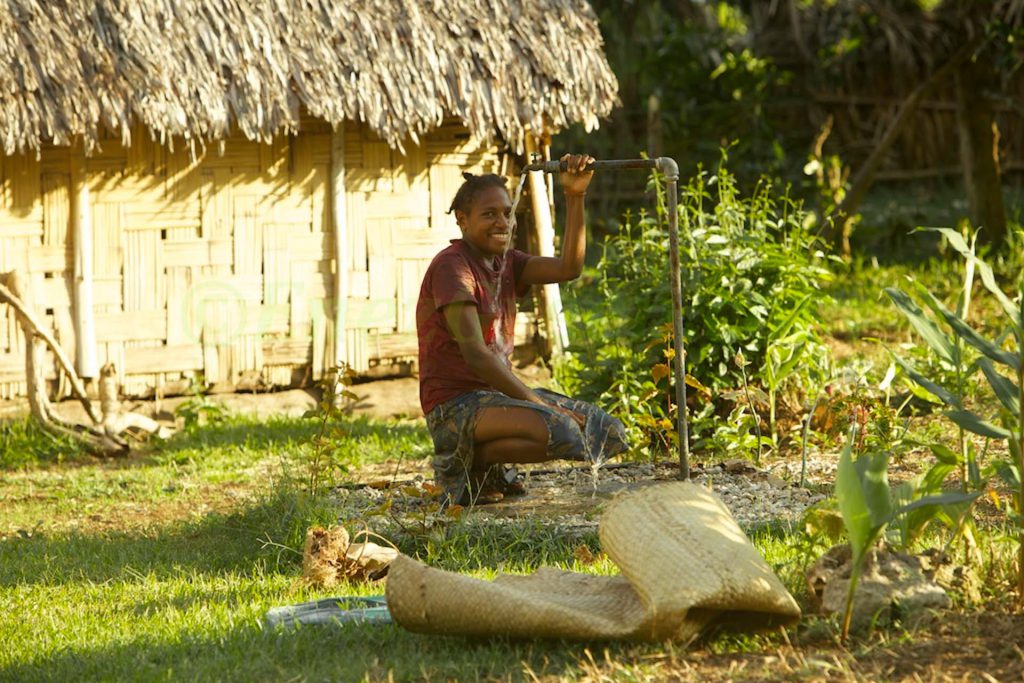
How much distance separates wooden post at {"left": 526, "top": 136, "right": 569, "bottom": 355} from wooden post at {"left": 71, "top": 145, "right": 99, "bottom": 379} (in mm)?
2564

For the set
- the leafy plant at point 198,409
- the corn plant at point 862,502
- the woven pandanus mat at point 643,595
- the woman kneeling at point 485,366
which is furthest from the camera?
the leafy plant at point 198,409

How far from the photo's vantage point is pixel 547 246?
26.4 ft

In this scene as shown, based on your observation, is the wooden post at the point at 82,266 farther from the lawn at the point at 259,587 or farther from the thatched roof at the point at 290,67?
the lawn at the point at 259,587

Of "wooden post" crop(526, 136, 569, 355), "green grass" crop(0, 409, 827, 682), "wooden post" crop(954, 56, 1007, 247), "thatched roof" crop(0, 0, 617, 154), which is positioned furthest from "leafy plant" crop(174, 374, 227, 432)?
"wooden post" crop(954, 56, 1007, 247)

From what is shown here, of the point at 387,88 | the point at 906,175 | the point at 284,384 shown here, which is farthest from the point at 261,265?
the point at 906,175

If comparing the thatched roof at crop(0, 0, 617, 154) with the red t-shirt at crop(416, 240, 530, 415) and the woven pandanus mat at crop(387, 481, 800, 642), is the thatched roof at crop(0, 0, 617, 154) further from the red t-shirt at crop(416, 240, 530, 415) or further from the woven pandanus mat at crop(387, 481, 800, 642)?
the woven pandanus mat at crop(387, 481, 800, 642)

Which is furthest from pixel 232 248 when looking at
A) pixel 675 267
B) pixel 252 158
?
pixel 675 267

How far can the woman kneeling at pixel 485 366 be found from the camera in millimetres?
4637

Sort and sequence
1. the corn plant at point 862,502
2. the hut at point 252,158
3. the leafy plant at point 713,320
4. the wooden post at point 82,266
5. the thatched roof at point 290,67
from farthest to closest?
the wooden post at point 82,266, the hut at point 252,158, the thatched roof at point 290,67, the leafy plant at point 713,320, the corn plant at point 862,502

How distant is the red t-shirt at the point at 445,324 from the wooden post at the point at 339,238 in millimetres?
2821

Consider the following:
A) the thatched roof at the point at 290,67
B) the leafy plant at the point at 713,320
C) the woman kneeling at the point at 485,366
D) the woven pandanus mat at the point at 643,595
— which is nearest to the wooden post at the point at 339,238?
the thatched roof at the point at 290,67

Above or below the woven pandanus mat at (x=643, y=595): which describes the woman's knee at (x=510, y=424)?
above

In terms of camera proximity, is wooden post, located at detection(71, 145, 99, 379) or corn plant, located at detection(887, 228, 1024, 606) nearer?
corn plant, located at detection(887, 228, 1024, 606)

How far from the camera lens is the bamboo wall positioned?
7090 millimetres
